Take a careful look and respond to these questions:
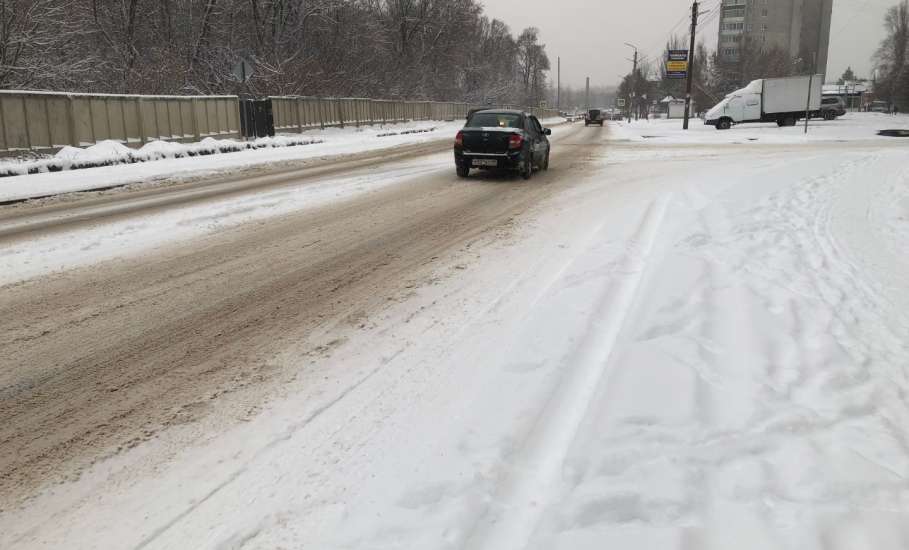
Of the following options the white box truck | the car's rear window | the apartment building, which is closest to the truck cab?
the white box truck

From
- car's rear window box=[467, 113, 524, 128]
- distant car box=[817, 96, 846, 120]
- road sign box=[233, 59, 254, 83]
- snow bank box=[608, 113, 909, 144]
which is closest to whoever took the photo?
car's rear window box=[467, 113, 524, 128]

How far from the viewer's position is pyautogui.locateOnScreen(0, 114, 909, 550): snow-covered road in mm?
2533

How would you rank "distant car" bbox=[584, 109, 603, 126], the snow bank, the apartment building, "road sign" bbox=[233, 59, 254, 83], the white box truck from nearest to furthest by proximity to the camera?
"road sign" bbox=[233, 59, 254, 83] < the snow bank < the white box truck < "distant car" bbox=[584, 109, 603, 126] < the apartment building

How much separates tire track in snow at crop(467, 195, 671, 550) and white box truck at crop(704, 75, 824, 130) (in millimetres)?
45197

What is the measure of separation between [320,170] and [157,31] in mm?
29048

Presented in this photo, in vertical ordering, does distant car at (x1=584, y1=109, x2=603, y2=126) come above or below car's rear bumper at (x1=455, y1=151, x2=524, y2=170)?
above

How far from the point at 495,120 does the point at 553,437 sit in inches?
483

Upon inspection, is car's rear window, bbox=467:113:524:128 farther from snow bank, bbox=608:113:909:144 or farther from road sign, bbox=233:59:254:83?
snow bank, bbox=608:113:909:144

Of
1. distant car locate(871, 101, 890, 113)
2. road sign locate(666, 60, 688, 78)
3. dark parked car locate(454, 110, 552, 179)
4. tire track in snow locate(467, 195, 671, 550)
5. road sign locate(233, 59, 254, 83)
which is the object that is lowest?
tire track in snow locate(467, 195, 671, 550)

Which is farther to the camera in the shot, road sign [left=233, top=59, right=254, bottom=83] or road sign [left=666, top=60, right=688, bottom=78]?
road sign [left=666, top=60, right=688, bottom=78]

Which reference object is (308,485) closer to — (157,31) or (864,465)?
(864,465)

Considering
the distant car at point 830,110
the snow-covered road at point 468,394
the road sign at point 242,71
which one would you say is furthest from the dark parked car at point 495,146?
the distant car at point 830,110

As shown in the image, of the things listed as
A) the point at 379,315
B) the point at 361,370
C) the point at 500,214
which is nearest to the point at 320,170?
the point at 500,214

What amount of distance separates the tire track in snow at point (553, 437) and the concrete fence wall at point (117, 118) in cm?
1787
